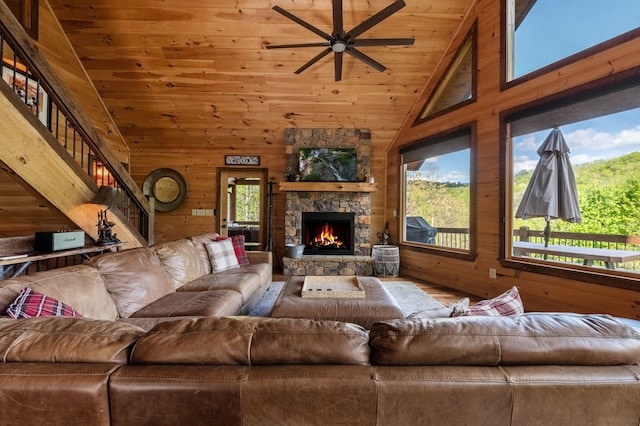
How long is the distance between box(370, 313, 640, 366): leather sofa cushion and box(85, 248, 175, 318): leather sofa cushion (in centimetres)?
197

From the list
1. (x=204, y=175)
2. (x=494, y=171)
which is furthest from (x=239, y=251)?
(x=494, y=171)

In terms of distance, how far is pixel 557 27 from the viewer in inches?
125

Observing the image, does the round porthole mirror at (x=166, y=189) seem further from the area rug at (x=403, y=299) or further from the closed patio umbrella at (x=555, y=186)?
the closed patio umbrella at (x=555, y=186)

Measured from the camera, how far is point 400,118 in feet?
17.0

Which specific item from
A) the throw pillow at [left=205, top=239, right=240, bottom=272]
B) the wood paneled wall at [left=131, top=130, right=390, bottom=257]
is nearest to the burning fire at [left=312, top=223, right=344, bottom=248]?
the wood paneled wall at [left=131, top=130, right=390, bottom=257]

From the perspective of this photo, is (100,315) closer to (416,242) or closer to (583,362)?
(583,362)

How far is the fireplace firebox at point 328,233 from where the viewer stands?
541 centimetres

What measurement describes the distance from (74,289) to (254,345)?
1.56 metres

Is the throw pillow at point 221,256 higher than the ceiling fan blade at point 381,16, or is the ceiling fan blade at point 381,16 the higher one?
the ceiling fan blade at point 381,16

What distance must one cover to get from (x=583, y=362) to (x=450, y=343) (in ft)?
1.31

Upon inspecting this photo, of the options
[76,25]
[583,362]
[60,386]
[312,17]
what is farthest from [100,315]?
[76,25]

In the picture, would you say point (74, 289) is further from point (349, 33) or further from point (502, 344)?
point (349, 33)

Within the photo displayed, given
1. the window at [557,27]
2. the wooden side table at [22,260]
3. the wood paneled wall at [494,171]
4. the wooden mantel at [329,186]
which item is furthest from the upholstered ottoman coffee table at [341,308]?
the window at [557,27]

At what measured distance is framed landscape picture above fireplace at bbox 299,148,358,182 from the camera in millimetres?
5320
